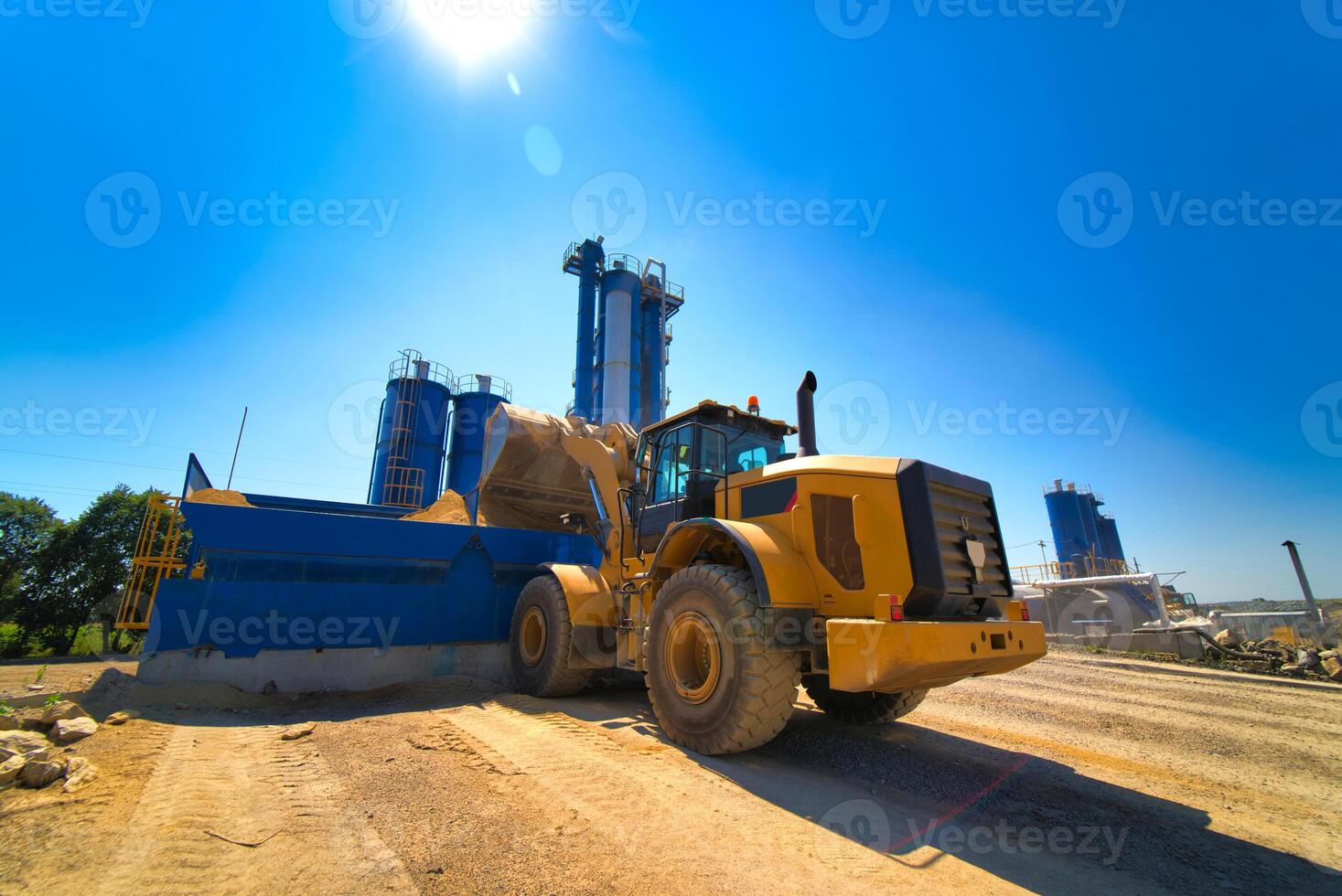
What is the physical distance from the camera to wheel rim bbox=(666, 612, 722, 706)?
4.59 meters

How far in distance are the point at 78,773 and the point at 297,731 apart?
1.65 meters

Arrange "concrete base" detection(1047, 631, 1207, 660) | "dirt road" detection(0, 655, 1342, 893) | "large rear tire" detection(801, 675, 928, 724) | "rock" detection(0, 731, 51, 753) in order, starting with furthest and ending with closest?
"concrete base" detection(1047, 631, 1207, 660) < "large rear tire" detection(801, 675, 928, 724) < "rock" detection(0, 731, 51, 753) < "dirt road" detection(0, 655, 1342, 893)

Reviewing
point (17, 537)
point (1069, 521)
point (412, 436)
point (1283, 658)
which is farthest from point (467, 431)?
point (1069, 521)

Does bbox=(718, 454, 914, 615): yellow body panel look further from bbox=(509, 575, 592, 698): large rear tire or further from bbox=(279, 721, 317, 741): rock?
bbox=(279, 721, 317, 741): rock

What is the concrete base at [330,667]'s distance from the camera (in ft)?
20.1

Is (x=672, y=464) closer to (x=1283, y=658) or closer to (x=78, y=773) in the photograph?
(x=78, y=773)

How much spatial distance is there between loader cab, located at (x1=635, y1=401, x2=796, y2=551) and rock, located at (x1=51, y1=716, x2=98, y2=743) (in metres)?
4.73

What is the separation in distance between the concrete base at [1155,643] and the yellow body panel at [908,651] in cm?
1271

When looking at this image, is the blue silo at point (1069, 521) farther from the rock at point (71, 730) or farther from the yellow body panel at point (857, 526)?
the rock at point (71, 730)

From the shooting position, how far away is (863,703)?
5.59 metres

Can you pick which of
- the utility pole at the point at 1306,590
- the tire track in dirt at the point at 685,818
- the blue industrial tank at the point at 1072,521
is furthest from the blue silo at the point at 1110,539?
the tire track in dirt at the point at 685,818

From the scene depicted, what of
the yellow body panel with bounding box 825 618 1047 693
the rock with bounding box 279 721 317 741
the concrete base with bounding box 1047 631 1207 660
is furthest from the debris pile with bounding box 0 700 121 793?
the concrete base with bounding box 1047 631 1207 660

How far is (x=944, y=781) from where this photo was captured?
13.4 ft

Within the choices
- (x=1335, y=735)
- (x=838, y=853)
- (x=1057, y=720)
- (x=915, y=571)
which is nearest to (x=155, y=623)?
→ (x=838, y=853)
